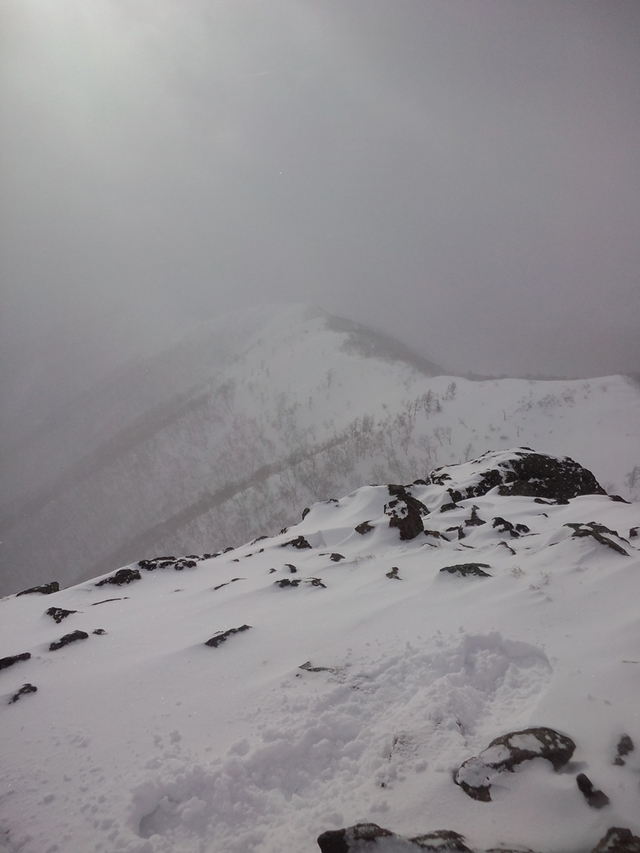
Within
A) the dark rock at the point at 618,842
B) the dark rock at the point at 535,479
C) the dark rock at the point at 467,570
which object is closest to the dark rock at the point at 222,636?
the dark rock at the point at 467,570

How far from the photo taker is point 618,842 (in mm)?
1774

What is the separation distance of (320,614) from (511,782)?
3018 mm

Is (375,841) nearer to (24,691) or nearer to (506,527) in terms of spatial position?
(24,691)

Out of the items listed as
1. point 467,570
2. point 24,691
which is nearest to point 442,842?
point 467,570

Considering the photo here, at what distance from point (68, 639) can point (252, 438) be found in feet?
118

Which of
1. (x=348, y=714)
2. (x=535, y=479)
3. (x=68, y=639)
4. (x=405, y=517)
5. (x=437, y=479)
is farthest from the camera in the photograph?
(x=437, y=479)

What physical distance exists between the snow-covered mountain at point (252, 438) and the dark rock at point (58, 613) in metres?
24.0

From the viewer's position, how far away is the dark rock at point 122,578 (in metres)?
8.22

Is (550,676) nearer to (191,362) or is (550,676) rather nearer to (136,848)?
(136,848)

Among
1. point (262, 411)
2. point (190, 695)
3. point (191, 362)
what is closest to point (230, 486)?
point (262, 411)

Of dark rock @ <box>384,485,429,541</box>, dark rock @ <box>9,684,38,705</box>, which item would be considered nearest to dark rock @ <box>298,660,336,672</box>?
dark rock @ <box>9,684,38,705</box>

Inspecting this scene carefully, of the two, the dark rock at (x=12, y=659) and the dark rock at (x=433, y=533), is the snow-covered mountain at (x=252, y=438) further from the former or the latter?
the dark rock at (x=12, y=659)

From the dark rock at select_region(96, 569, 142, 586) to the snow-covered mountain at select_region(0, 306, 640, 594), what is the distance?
2209 cm

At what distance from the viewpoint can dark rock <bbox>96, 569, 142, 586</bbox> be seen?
822cm
